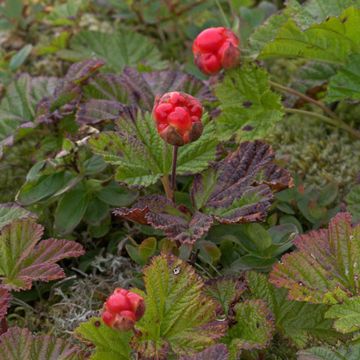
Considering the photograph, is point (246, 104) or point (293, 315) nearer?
point (293, 315)

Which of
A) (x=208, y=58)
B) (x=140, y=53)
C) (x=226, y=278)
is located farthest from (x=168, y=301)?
(x=140, y=53)

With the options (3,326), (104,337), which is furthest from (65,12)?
(104,337)

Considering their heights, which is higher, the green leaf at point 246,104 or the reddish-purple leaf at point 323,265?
the green leaf at point 246,104

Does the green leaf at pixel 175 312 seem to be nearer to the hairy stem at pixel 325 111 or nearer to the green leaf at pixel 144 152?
the green leaf at pixel 144 152

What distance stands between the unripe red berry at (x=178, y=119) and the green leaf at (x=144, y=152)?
0.15 m

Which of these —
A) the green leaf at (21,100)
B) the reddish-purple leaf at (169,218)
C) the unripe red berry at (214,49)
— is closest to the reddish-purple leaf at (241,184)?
the reddish-purple leaf at (169,218)

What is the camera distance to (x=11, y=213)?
164 centimetres

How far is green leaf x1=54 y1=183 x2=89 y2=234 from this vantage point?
1.72m

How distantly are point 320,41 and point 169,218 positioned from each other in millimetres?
628

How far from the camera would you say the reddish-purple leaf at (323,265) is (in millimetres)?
1397

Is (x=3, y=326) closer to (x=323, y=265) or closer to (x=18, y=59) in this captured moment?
(x=323, y=265)

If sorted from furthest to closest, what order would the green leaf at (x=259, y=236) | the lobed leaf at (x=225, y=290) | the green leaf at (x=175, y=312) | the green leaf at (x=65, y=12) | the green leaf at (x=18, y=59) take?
the green leaf at (x=65, y=12) < the green leaf at (x=18, y=59) < the green leaf at (x=259, y=236) < the lobed leaf at (x=225, y=290) < the green leaf at (x=175, y=312)

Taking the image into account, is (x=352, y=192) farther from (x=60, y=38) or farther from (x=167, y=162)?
(x=60, y=38)

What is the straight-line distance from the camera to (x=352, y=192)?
1.67m
